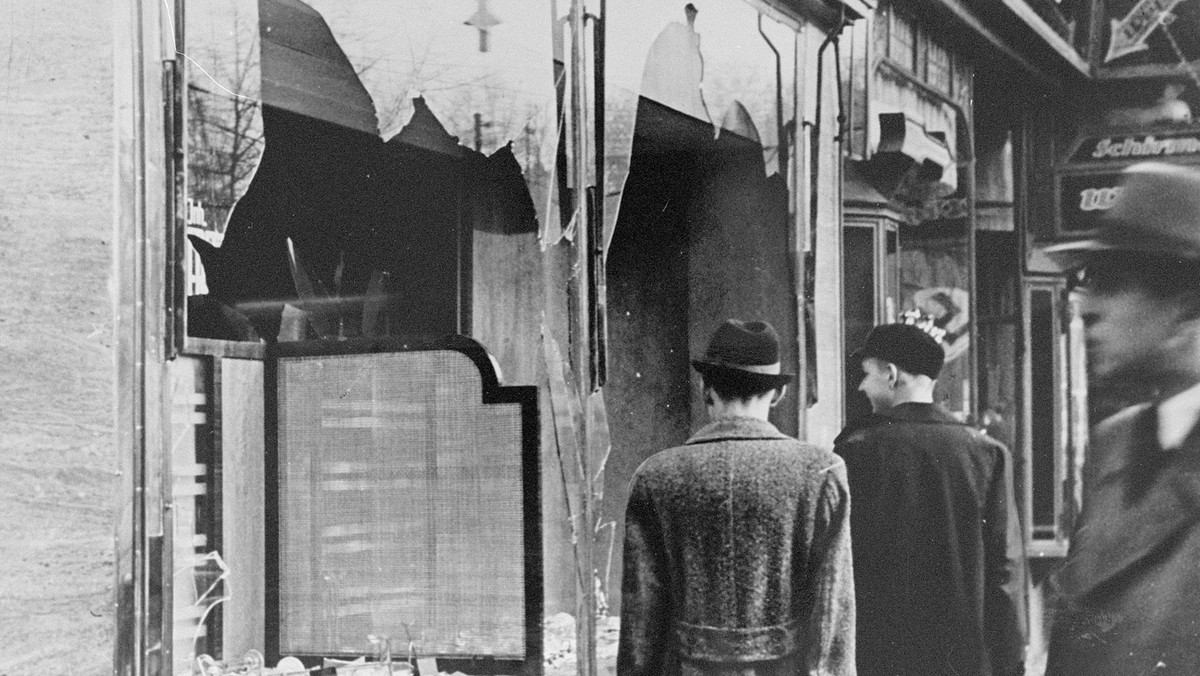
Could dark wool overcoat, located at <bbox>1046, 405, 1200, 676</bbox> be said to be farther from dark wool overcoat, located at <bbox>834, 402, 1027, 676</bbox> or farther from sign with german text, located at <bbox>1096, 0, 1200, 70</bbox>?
sign with german text, located at <bbox>1096, 0, 1200, 70</bbox>

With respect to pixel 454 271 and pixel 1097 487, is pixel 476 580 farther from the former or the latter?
pixel 1097 487

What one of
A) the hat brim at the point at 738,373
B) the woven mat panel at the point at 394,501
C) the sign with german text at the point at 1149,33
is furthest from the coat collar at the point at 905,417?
the sign with german text at the point at 1149,33

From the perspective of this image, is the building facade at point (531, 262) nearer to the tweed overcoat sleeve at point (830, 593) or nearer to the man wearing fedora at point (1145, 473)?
the man wearing fedora at point (1145, 473)

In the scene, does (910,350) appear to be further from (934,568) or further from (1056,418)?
(934,568)

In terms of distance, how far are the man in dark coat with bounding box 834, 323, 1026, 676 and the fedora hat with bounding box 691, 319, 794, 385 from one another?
448 mm

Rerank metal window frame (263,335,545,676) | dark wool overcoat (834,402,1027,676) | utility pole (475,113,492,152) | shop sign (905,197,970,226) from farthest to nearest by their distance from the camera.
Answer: shop sign (905,197,970,226) < utility pole (475,113,492,152) < dark wool overcoat (834,402,1027,676) < metal window frame (263,335,545,676)

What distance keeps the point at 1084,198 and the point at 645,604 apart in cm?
191

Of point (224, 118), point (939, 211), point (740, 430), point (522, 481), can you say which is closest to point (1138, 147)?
point (939, 211)

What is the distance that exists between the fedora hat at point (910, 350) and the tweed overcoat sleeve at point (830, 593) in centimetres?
75

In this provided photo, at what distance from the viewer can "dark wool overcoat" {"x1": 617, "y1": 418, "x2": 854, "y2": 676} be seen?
10.5ft

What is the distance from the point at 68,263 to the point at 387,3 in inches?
46.6

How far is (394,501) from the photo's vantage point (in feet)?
12.0

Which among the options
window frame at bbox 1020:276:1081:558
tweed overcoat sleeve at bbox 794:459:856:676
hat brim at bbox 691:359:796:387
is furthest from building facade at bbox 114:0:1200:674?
tweed overcoat sleeve at bbox 794:459:856:676

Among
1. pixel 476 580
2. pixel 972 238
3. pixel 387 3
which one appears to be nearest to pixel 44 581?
pixel 476 580
